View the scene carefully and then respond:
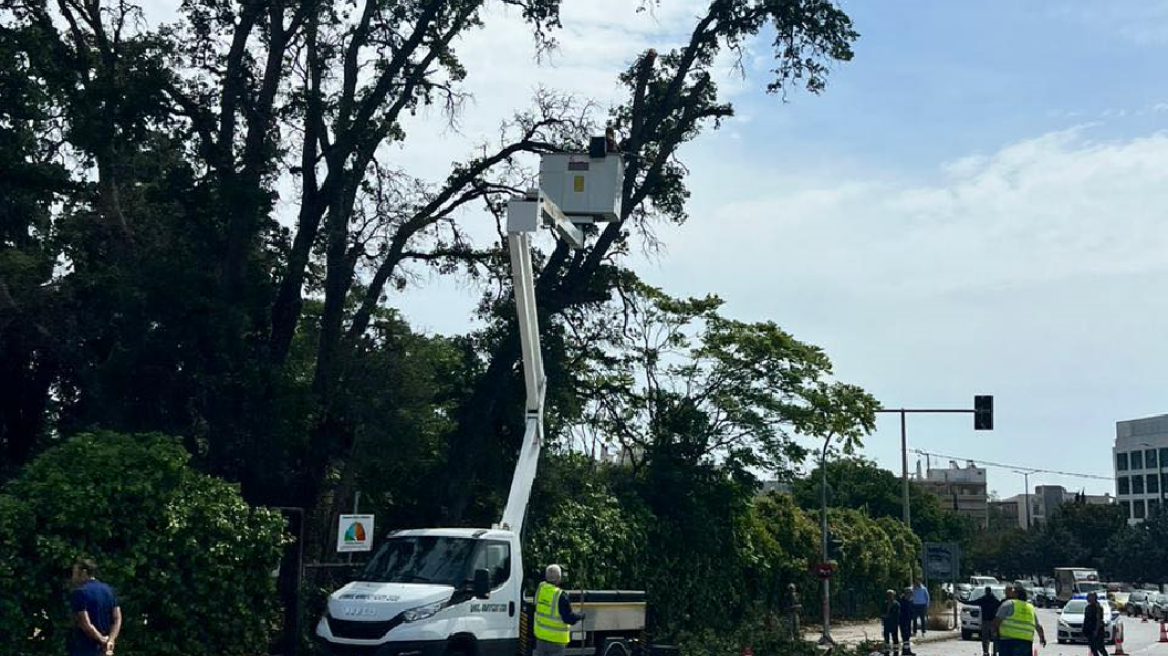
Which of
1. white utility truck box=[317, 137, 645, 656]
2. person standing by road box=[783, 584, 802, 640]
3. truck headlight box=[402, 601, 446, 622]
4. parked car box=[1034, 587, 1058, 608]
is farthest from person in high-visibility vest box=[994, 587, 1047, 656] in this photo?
parked car box=[1034, 587, 1058, 608]

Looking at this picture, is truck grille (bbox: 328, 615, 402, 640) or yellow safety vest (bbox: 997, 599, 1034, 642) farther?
yellow safety vest (bbox: 997, 599, 1034, 642)

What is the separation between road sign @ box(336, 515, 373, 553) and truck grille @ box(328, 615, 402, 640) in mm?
4098

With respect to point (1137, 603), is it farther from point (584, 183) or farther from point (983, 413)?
point (584, 183)

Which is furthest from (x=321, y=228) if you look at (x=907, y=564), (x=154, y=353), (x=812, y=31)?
(x=907, y=564)

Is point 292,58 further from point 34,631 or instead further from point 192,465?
point 34,631

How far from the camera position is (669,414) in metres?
32.1

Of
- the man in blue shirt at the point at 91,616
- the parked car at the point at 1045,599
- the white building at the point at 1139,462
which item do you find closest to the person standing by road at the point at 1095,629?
the man in blue shirt at the point at 91,616

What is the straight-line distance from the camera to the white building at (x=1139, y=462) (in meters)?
135

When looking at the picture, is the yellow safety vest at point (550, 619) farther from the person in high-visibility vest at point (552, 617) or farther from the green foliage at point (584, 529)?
the green foliage at point (584, 529)

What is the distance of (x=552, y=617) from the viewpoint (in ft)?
52.3

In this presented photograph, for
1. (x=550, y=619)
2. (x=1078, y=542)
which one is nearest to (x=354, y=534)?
(x=550, y=619)

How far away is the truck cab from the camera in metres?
15.6

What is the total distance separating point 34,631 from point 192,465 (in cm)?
532

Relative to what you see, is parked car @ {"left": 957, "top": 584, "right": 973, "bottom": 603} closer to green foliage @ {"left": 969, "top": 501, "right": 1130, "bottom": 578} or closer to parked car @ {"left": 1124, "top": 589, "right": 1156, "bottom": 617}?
parked car @ {"left": 1124, "top": 589, "right": 1156, "bottom": 617}
